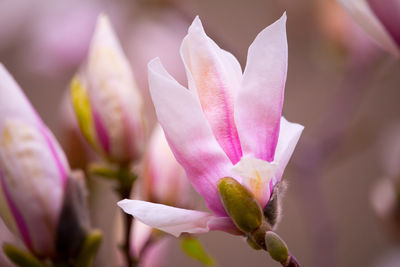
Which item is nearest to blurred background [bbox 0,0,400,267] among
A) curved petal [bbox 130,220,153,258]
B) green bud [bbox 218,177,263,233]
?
curved petal [bbox 130,220,153,258]

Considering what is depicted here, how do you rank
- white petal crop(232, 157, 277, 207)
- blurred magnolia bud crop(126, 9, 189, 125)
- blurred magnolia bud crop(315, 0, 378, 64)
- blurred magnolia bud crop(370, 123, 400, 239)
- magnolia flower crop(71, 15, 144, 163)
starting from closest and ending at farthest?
white petal crop(232, 157, 277, 207) < magnolia flower crop(71, 15, 144, 163) < blurred magnolia bud crop(370, 123, 400, 239) < blurred magnolia bud crop(315, 0, 378, 64) < blurred magnolia bud crop(126, 9, 189, 125)

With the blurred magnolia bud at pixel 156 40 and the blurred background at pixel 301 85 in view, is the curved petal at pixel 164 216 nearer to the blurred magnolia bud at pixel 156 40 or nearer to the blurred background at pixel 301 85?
the blurred background at pixel 301 85

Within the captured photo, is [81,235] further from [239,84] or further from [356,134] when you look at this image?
[356,134]

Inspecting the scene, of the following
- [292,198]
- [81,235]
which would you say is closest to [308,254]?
[292,198]

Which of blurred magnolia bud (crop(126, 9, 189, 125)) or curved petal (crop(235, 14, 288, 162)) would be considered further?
blurred magnolia bud (crop(126, 9, 189, 125))

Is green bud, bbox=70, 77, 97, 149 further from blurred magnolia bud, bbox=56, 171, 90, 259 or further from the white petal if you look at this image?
the white petal

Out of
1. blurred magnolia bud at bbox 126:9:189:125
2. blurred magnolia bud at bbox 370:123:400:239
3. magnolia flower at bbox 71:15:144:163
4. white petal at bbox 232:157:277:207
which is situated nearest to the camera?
white petal at bbox 232:157:277:207

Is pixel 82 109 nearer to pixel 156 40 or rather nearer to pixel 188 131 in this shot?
pixel 188 131
